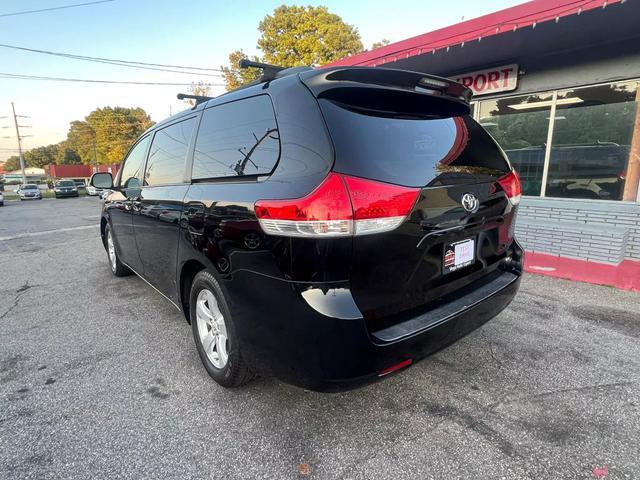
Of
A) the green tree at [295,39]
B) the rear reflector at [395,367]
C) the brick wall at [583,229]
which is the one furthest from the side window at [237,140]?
the green tree at [295,39]

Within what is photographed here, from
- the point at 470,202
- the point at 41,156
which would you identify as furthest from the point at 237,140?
the point at 41,156

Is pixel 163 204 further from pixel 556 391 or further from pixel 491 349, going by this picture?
pixel 556 391

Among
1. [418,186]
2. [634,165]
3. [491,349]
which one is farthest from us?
[634,165]

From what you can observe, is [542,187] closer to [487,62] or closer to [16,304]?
[487,62]

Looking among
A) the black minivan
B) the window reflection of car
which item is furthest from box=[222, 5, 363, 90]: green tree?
the black minivan

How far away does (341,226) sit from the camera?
1589mm

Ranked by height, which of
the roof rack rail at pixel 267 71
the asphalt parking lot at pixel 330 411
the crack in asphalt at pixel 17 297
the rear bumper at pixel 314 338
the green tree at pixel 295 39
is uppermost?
the green tree at pixel 295 39

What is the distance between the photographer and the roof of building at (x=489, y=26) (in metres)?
4.02

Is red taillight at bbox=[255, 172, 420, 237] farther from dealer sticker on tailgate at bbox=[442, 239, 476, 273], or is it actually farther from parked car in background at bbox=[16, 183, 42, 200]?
parked car in background at bbox=[16, 183, 42, 200]

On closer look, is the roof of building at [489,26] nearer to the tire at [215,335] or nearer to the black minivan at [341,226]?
the black minivan at [341,226]

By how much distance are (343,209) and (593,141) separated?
208 inches

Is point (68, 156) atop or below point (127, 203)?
atop

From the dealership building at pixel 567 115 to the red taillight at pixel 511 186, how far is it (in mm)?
2741

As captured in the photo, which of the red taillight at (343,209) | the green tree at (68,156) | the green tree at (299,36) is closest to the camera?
the red taillight at (343,209)
